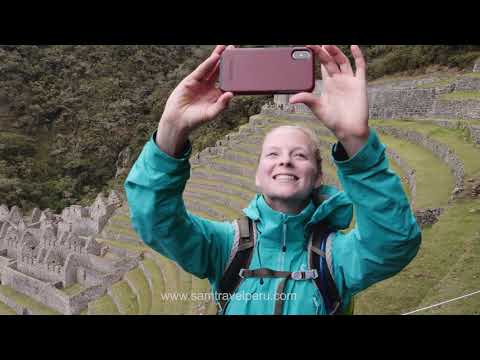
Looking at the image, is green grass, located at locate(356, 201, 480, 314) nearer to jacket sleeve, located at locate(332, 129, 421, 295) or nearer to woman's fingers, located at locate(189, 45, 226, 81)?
jacket sleeve, located at locate(332, 129, 421, 295)

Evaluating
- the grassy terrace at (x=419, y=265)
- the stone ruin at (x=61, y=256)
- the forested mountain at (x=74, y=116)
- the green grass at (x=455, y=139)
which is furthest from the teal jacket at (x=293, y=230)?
the stone ruin at (x=61, y=256)

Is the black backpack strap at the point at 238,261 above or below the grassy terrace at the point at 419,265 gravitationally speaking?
above

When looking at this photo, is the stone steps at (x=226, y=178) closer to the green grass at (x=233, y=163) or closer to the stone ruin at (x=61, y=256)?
the green grass at (x=233, y=163)

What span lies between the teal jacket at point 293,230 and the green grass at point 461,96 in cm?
691

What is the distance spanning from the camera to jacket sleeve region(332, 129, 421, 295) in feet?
4.37

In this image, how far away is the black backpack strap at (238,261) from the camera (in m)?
1.64

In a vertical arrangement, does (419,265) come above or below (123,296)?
above

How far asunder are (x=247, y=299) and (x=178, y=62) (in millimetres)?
2838

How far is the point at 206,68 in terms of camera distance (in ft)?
4.76

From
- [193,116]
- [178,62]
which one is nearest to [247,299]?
[193,116]

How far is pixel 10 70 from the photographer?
475 cm

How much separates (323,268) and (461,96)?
24.5 ft

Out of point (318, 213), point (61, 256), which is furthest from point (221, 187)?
point (318, 213)

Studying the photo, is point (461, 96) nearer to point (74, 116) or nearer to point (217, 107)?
point (74, 116)
